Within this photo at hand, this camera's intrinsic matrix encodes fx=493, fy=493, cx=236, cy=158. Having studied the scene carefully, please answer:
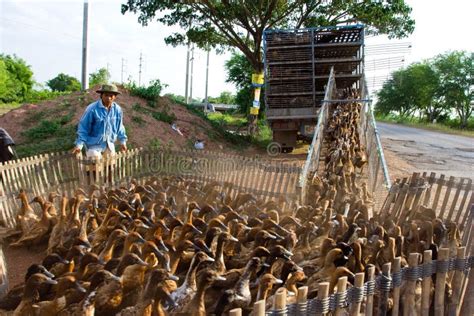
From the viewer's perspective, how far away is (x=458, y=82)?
57250 millimetres

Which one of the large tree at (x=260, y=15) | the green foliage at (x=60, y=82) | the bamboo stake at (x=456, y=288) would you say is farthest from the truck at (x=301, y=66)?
the green foliage at (x=60, y=82)

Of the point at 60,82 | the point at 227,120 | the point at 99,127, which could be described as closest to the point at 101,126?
the point at 99,127

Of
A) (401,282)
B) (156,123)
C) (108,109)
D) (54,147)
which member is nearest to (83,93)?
(156,123)

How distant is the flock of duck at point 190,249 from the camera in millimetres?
4184

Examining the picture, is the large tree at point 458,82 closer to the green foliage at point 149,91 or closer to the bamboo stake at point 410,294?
the green foliage at point 149,91

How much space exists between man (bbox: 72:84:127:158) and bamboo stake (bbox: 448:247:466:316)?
6.73 meters

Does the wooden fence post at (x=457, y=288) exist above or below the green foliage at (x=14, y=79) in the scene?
below

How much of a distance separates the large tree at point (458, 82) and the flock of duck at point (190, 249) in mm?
53380

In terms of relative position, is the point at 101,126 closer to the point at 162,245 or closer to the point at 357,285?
the point at 162,245

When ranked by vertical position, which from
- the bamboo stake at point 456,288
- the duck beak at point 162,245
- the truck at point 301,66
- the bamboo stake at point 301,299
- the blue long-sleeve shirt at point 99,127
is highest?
the truck at point 301,66

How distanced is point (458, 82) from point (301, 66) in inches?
1850

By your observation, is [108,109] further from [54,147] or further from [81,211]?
[54,147]

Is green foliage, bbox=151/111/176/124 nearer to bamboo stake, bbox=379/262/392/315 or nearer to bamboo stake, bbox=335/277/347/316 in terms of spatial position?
bamboo stake, bbox=379/262/392/315

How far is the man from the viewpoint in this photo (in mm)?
9336
